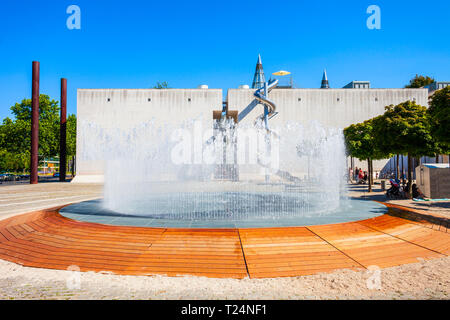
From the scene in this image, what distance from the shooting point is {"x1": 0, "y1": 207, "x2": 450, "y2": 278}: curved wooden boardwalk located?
12.6 ft

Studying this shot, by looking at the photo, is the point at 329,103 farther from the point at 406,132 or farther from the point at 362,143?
the point at 406,132

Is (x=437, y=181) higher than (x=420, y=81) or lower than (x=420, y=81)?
lower

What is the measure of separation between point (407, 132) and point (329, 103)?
21266 mm

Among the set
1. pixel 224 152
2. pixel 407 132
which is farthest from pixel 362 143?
pixel 224 152

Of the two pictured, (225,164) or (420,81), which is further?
(420,81)

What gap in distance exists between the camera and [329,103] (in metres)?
32.2

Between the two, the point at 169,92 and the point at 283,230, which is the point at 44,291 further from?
the point at 169,92

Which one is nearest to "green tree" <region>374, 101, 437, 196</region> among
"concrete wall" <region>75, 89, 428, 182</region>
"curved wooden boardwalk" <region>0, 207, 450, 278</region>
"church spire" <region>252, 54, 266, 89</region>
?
"curved wooden boardwalk" <region>0, 207, 450, 278</region>

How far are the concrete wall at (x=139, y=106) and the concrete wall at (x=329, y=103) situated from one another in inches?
140

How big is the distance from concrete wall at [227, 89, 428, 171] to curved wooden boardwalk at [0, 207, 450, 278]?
27.5m

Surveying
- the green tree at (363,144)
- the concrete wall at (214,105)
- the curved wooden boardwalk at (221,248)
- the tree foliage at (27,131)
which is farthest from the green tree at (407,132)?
the tree foliage at (27,131)

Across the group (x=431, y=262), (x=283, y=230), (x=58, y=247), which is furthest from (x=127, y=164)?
(x=431, y=262)

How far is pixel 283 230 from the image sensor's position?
537 centimetres

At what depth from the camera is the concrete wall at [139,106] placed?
32000 mm
